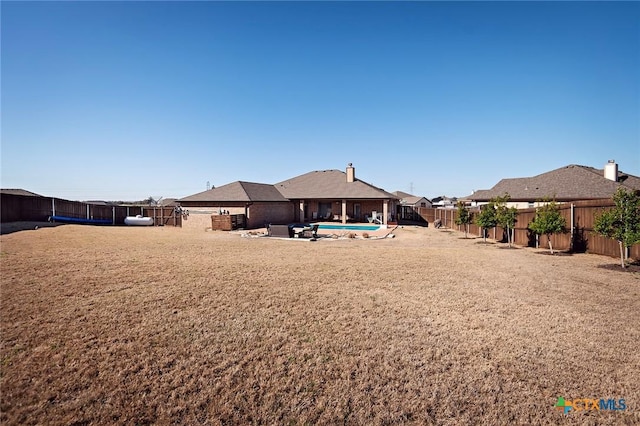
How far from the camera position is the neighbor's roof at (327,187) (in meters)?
34.0

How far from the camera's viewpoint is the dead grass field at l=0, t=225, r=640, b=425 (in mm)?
3564

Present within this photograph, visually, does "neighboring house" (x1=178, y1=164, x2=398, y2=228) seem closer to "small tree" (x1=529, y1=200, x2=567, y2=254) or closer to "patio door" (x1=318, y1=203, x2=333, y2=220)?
"patio door" (x1=318, y1=203, x2=333, y2=220)

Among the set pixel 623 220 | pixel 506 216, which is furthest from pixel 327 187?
pixel 623 220

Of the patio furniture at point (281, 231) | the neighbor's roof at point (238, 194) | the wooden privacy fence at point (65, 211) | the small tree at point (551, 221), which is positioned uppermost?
the neighbor's roof at point (238, 194)

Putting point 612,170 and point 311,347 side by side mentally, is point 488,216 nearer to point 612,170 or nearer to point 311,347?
point 311,347

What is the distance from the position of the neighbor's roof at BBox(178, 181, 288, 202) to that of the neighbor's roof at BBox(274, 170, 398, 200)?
283 centimetres

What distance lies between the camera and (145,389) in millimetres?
3846

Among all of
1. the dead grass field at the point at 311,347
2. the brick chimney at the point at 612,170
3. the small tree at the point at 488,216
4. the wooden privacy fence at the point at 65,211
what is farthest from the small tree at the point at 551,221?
the wooden privacy fence at the point at 65,211

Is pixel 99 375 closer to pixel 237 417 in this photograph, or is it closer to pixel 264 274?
pixel 237 417

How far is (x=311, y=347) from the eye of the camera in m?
4.93

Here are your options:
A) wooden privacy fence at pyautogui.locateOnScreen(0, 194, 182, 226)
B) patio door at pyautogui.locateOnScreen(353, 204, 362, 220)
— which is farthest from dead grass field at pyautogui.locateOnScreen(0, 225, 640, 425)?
patio door at pyautogui.locateOnScreen(353, 204, 362, 220)

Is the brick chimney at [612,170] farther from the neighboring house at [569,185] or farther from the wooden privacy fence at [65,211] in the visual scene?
the wooden privacy fence at [65,211]

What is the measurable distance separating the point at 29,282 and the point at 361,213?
3187cm

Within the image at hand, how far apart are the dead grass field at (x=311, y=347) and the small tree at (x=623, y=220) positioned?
230 centimetres
